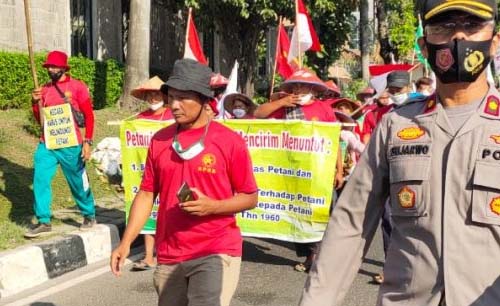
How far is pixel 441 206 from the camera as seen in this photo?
7.03 feet

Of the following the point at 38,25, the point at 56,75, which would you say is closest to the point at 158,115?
the point at 56,75

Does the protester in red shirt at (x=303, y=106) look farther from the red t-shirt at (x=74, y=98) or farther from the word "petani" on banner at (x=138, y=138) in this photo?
the red t-shirt at (x=74, y=98)

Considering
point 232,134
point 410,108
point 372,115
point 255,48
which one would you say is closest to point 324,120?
point 372,115

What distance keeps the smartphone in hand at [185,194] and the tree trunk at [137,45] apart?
36.4ft

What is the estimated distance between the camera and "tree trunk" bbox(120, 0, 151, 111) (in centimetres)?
1439

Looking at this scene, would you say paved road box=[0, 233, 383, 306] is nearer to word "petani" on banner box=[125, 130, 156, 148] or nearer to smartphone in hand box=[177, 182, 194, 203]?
word "petani" on banner box=[125, 130, 156, 148]

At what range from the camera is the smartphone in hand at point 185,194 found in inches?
142

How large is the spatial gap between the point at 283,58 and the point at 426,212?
301 inches

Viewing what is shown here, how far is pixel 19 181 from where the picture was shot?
945 centimetres

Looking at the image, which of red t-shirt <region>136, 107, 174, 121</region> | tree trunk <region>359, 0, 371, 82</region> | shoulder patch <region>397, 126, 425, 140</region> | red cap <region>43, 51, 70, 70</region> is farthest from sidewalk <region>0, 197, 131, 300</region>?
tree trunk <region>359, 0, 371, 82</region>

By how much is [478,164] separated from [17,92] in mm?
12076

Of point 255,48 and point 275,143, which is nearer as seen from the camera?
point 275,143

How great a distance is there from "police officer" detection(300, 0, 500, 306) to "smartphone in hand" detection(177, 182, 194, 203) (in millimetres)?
1307

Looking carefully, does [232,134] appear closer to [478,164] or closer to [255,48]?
[478,164]
